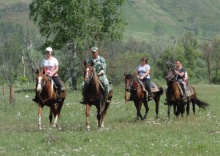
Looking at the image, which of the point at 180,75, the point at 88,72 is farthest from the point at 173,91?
the point at 88,72

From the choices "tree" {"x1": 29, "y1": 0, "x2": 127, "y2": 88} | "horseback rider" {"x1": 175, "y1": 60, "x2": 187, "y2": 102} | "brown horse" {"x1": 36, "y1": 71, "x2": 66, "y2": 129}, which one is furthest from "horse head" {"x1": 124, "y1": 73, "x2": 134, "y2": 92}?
"tree" {"x1": 29, "y1": 0, "x2": 127, "y2": 88}

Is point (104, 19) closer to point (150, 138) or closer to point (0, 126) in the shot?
point (0, 126)

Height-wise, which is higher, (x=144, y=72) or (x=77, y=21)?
(x=77, y=21)

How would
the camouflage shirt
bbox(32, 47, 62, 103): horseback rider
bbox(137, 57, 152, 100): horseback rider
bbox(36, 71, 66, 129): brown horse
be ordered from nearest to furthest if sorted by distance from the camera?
bbox(36, 71, 66, 129): brown horse
the camouflage shirt
bbox(32, 47, 62, 103): horseback rider
bbox(137, 57, 152, 100): horseback rider

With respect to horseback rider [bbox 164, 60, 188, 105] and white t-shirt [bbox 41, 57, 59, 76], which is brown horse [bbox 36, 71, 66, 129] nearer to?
white t-shirt [bbox 41, 57, 59, 76]

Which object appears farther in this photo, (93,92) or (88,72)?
(93,92)

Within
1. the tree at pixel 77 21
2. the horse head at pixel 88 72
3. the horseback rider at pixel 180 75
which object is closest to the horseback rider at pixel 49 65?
the horse head at pixel 88 72

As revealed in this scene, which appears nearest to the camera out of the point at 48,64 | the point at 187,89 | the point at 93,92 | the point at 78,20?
the point at 93,92

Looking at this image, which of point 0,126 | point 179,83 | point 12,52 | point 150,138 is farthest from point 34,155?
point 12,52

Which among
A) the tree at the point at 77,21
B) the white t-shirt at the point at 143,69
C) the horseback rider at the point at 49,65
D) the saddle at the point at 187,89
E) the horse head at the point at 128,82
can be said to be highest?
the tree at the point at 77,21

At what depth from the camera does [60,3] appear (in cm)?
4962

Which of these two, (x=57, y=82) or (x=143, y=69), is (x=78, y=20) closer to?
(x=143, y=69)

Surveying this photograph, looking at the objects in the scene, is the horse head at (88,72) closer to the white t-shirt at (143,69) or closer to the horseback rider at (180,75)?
the white t-shirt at (143,69)

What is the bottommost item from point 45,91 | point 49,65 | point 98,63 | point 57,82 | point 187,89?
point 187,89
